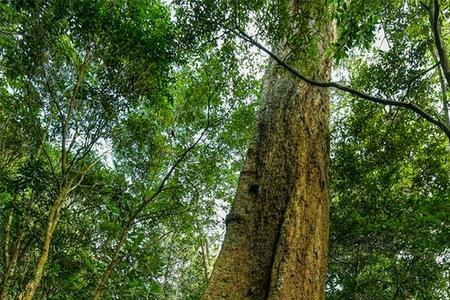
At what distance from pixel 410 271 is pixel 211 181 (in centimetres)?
→ 464

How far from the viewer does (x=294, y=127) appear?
3141 mm

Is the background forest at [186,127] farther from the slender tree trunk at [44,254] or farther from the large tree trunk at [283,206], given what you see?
the large tree trunk at [283,206]

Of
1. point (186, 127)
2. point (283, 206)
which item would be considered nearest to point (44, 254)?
point (283, 206)

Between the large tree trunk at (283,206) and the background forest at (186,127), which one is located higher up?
the background forest at (186,127)

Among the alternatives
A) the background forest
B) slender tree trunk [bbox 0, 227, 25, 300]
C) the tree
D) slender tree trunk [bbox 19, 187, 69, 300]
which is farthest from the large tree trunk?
slender tree trunk [bbox 0, 227, 25, 300]

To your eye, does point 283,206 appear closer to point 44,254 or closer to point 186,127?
point 44,254

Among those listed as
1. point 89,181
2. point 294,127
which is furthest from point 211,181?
point 294,127

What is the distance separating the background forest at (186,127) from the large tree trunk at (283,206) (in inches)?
22.2

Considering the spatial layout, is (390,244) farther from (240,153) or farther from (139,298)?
(139,298)

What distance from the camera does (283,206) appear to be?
2678 mm

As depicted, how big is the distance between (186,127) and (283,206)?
6.33 meters

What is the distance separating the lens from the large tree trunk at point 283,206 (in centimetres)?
239

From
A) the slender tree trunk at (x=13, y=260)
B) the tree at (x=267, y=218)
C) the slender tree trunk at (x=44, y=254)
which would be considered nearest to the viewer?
the tree at (x=267, y=218)

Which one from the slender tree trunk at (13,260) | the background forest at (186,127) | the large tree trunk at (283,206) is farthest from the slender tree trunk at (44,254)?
the large tree trunk at (283,206)
